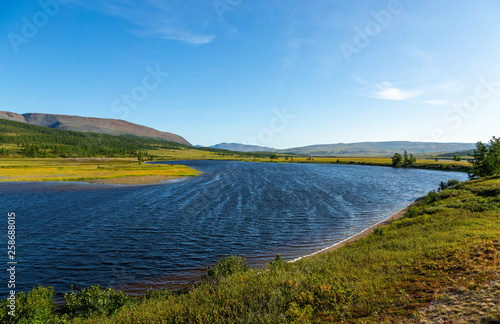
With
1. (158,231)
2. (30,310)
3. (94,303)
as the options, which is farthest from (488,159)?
(30,310)

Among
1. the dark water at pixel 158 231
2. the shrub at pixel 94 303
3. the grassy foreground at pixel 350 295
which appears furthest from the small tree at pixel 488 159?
the shrub at pixel 94 303

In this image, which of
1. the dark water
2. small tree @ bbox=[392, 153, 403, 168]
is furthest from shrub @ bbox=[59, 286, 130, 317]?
small tree @ bbox=[392, 153, 403, 168]

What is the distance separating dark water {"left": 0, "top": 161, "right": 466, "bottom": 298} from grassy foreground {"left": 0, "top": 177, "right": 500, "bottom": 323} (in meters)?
6.56

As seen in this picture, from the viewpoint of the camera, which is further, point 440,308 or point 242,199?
point 242,199

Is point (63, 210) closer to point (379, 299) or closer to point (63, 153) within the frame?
point (379, 299)

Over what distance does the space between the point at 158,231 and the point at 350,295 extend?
2634cm

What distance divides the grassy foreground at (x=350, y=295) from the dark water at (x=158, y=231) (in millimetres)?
6558

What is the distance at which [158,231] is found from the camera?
30.3 metres

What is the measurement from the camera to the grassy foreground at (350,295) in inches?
322

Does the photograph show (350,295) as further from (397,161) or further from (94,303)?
(397,161)

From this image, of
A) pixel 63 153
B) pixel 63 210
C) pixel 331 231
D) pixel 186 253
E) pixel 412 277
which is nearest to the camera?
pixel 412 277

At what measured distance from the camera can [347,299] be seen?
9.32 meters

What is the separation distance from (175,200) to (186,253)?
89.7 ft

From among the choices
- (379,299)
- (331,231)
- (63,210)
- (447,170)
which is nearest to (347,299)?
(379,299)
